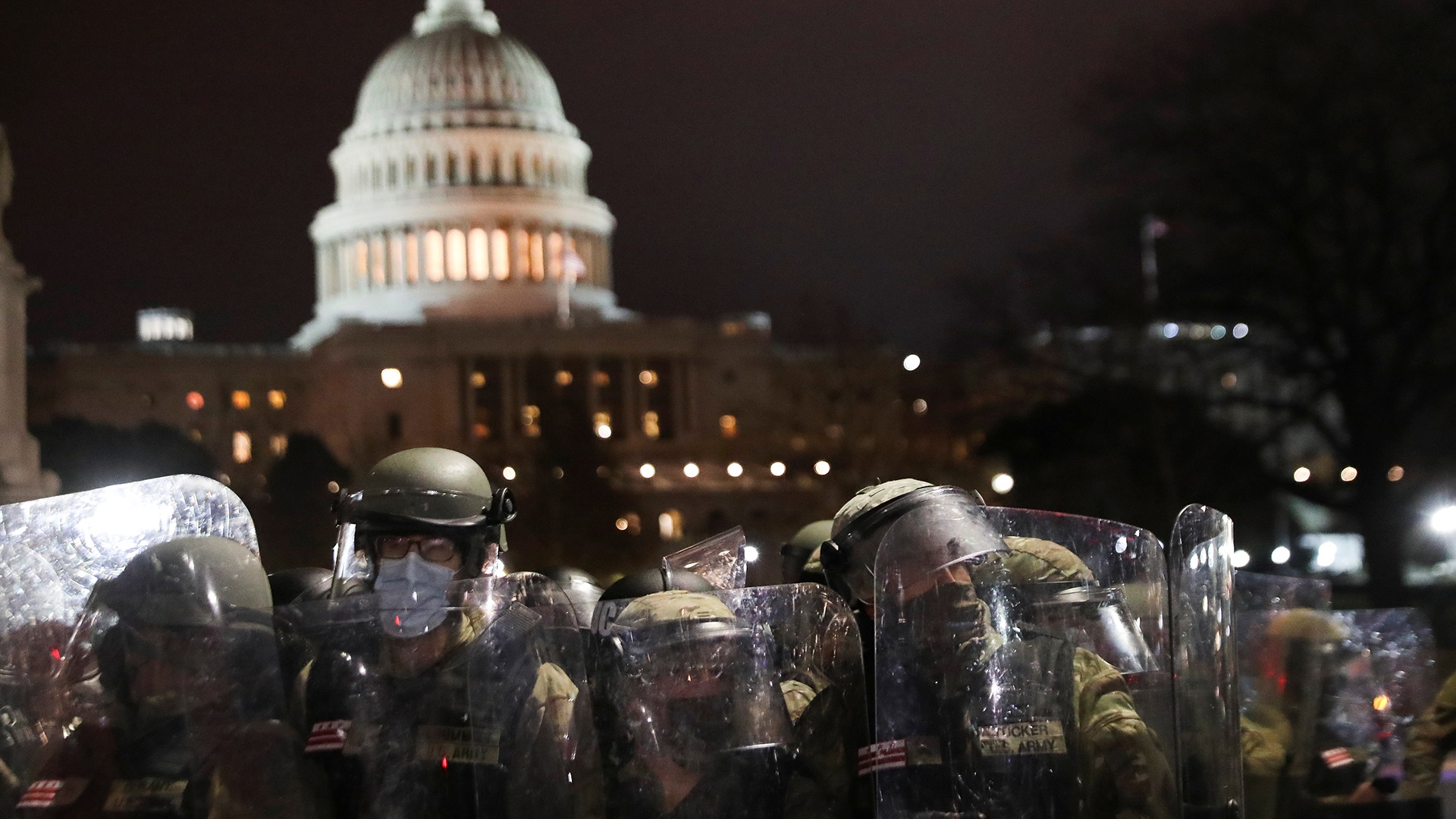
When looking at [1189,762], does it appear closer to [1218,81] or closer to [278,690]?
[278,690]

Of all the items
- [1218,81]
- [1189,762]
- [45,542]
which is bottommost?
[1189,762]

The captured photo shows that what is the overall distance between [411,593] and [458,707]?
1.52 ft

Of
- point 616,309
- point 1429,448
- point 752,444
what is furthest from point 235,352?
point 1429,448

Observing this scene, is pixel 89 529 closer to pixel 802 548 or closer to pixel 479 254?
pixel 802 548

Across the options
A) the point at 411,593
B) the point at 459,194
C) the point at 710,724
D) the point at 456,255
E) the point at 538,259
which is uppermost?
the point at 459,194

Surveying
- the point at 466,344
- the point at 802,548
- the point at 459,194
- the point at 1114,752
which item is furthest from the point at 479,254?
the point at 1114,752

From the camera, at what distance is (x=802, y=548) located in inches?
324

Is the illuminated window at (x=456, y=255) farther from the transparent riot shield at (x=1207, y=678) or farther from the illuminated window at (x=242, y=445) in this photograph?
the transparent riot shield at (x=1207, y=678)

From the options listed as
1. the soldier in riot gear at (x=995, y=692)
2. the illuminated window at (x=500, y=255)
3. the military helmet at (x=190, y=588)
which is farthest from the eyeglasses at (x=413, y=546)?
the illuminated window at (x=500, y=255)

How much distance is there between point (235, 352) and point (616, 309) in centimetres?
→ 2016

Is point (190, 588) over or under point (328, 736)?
over

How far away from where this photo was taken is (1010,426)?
4609 cm

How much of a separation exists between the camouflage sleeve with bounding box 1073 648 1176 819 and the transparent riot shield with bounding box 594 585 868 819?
0.65 metres

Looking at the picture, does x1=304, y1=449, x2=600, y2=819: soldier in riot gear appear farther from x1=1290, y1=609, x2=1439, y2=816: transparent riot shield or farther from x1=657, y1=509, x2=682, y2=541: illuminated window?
x1=657, y1=509, x2=682, y2=541: illuminated window
